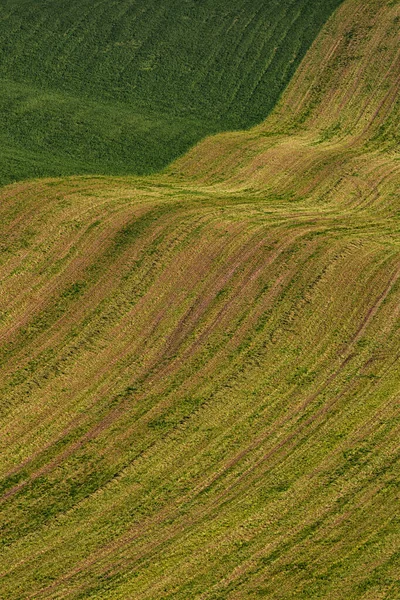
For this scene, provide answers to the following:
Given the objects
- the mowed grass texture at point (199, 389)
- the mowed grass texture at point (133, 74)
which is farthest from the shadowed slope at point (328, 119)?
the mowed grass texture at point (199, 389)

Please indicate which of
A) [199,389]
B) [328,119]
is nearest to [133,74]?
[328,119]

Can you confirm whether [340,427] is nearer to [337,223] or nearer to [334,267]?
[334,267]

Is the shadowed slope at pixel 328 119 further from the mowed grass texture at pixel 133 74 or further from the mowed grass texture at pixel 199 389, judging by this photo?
the mowed grass texture at pixel 199 389

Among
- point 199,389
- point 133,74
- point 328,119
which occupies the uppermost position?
point 133,74

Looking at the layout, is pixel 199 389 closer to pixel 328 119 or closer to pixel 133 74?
pixel 328 119

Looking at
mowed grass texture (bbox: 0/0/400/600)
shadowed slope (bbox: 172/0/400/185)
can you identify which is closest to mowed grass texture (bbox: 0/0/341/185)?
shadowed slope (bbox: 172/0/400/185)

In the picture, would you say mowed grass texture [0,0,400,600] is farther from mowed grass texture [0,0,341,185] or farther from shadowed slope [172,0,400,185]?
mowed grass texture [0,0,341,185]
